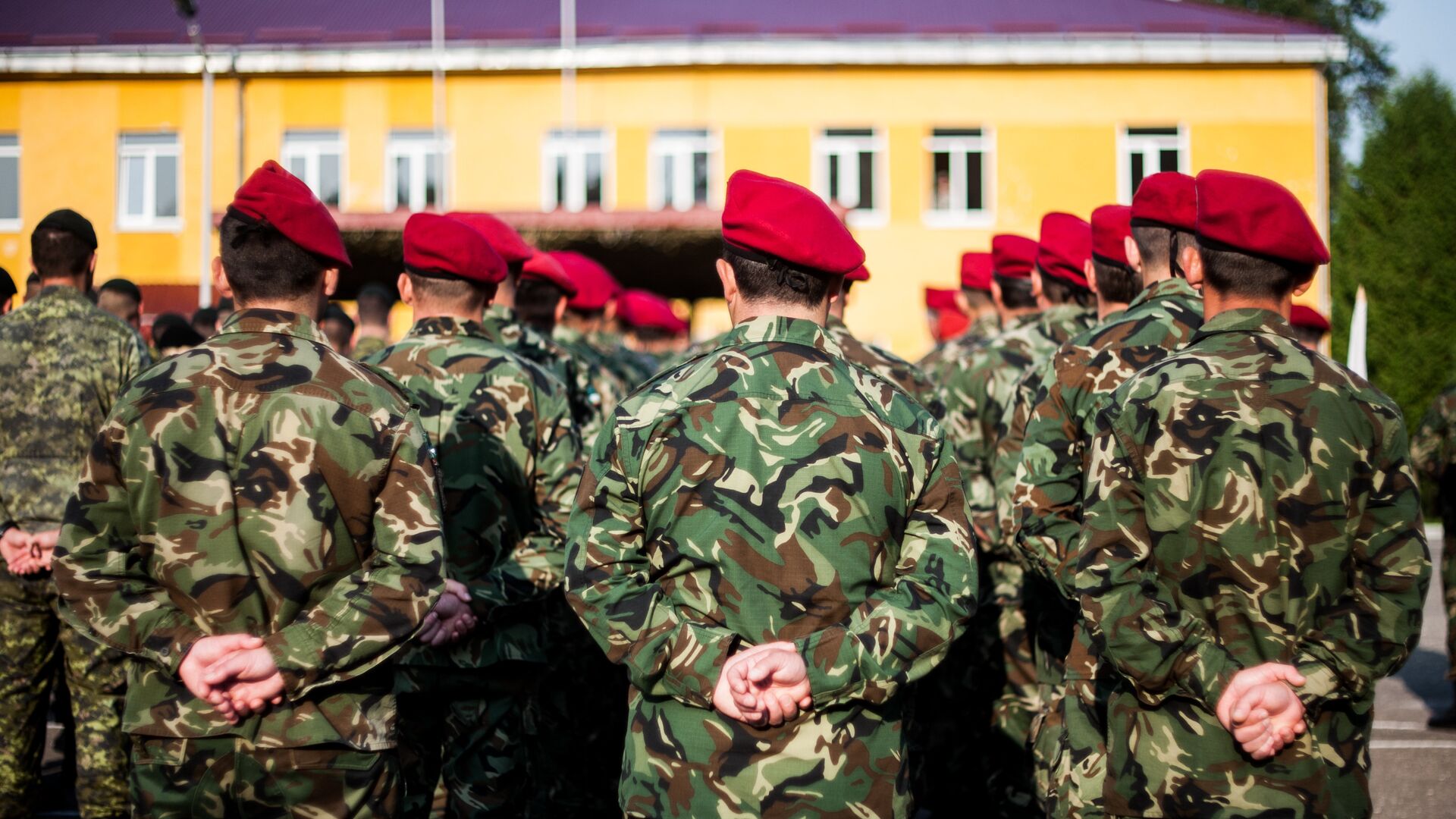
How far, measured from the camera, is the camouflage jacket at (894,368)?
5586 mm

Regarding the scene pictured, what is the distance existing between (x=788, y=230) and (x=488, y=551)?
1.77 m

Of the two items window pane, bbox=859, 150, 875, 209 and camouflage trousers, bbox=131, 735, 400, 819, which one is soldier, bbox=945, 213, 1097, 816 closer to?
camouflage trousers, bbox=131, 735, 400, 819

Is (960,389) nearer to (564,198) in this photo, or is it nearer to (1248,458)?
(1248,458)

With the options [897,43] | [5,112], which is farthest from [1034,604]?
[5,112]

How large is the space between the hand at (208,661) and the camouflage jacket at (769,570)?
2.39ft

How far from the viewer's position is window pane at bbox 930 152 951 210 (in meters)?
25.4

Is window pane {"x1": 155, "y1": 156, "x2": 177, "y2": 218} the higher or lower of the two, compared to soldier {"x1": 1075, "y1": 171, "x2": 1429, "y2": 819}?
higher

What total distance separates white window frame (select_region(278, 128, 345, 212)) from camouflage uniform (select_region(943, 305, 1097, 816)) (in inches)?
858

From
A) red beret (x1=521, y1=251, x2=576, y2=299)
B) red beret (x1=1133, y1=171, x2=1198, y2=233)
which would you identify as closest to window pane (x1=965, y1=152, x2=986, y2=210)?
red beret (x1=521, y1=251, x2=576, y2=299)

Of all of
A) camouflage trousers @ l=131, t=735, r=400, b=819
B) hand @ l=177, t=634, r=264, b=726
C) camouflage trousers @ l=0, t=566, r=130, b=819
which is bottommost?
camouflage trousers @ l=0, t=566, r=130, b=819

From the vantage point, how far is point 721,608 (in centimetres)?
295

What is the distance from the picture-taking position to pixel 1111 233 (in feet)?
16.1

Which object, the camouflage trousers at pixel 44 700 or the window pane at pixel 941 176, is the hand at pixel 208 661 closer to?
the camouflage trousers at pixel 44 700

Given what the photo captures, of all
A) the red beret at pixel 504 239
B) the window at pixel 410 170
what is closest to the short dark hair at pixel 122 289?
the red beret at pixel 504 239
